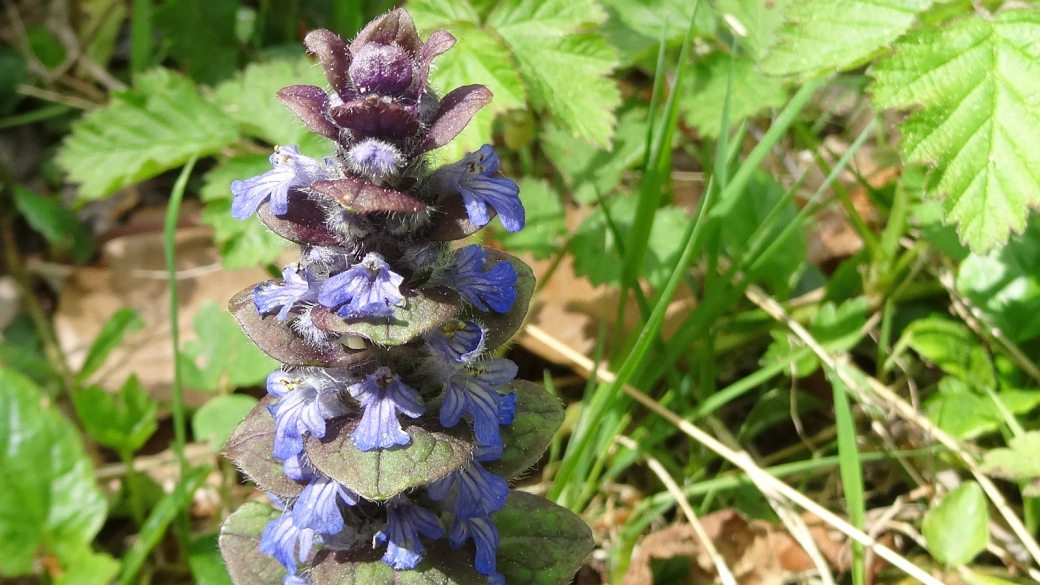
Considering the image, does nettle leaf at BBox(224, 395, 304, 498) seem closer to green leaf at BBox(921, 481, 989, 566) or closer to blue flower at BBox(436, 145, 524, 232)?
blue flower at BBox(436, 145, 524, 232)

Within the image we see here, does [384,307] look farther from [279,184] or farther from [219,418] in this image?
[219,418]

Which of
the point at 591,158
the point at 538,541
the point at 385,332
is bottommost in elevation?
the point at 538,541

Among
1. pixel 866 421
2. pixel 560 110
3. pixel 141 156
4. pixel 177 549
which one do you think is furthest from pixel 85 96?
pixel 866 421

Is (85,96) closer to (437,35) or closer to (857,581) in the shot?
(437,35)

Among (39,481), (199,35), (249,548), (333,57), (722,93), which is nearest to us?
(333,57)

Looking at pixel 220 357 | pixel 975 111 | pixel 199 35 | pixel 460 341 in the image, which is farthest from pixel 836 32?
pixel 199 35
